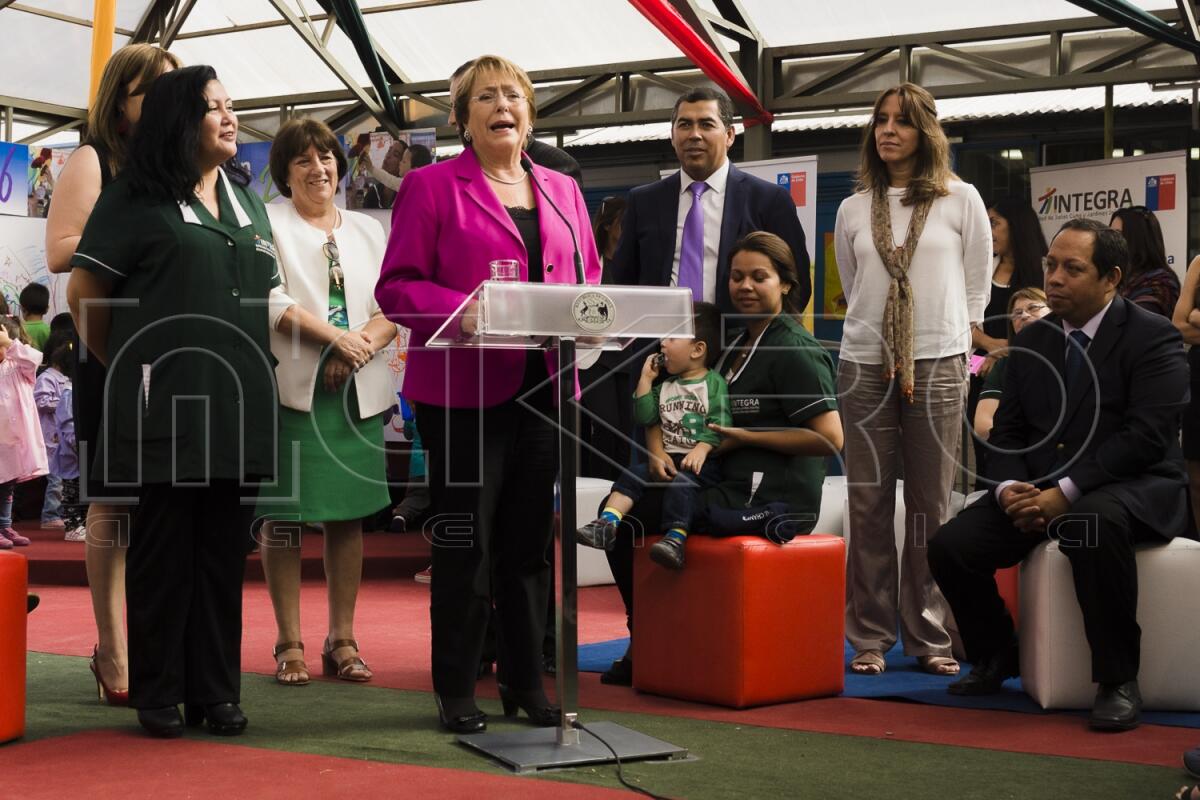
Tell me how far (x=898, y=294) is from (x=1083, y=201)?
4.79 meters

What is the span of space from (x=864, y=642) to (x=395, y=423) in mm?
4483

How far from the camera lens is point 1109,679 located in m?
3.51

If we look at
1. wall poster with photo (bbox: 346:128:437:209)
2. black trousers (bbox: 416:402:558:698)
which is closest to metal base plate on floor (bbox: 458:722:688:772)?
black trousers (bbox: 416:402:558:698)

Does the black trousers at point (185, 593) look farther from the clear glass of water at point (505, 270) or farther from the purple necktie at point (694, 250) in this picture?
the purple necktie at point (694, 250)

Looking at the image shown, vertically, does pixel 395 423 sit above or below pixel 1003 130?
below

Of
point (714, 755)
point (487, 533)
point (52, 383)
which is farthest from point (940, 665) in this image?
point (52, 383)

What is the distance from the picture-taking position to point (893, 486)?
14.5 ft

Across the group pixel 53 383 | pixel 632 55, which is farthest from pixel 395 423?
pixel 632 55

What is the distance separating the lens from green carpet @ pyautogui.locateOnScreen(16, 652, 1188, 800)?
281cm

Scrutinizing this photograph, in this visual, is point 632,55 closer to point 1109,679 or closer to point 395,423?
point 395,423

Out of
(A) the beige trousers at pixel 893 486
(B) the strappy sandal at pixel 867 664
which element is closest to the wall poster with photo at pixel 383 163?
(A) the beige trousers at pixel 893 486

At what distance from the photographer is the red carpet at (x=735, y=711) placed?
10.8 feet

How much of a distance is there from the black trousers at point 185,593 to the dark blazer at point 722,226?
1.53 m

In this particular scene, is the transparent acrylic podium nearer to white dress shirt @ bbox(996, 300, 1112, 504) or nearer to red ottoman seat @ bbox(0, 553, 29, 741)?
red ottoman seat @ bbox(0, 553, 29, 741)
